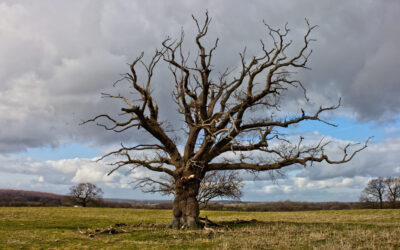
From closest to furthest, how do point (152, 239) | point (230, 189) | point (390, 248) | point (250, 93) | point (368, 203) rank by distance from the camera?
1. point (390, 248)
2. point (152, 239)
3. point (250, 93)
4. point (230, 189)
5. point (368, 203)

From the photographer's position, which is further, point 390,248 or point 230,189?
point 230,189

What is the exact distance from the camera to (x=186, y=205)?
65.3ft

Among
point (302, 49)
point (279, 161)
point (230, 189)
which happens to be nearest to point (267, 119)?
point (279, 161)

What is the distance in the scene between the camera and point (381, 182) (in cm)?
7594

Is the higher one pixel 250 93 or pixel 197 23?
pixel 197 23

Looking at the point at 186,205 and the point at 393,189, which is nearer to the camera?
the point at 186,205

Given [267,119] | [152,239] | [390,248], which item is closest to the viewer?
[390,248]

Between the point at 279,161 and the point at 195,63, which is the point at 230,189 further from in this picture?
the point at 195,63

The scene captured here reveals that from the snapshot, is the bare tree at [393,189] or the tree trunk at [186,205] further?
the bare tree at [393,189]

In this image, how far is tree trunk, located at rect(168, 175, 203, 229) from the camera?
19.7 meters

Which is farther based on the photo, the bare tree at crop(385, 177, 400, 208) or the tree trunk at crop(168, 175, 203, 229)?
the bare tree at crop(385, 177, 400, 208)

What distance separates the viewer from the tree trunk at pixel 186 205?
19703mm

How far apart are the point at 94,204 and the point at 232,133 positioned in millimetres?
65711

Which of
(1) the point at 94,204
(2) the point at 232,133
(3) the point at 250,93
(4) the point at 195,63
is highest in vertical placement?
(4) the point at 195,63
